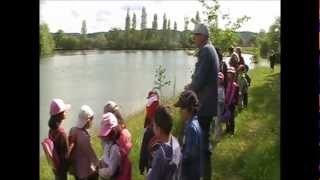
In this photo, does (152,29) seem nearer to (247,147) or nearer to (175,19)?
(175,19)

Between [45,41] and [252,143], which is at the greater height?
[45,41]

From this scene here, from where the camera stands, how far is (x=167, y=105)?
5.63ft

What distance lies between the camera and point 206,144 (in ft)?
5.63

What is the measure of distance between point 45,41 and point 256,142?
0.72m

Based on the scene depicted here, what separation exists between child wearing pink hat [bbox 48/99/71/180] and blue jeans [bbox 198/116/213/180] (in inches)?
16.4

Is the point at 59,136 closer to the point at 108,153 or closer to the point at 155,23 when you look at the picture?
the point at 108,153

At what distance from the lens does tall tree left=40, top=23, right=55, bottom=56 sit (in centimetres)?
170

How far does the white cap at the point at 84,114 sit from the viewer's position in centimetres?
169

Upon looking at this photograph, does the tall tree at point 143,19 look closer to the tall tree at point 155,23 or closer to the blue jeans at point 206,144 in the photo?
the tall tree at point 155,23

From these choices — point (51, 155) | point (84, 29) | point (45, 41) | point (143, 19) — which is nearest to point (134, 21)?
point (143, 19)

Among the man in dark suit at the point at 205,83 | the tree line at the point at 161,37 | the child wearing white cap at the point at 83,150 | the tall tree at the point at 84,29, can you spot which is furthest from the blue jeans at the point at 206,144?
the tall tree at the point at 84,29
